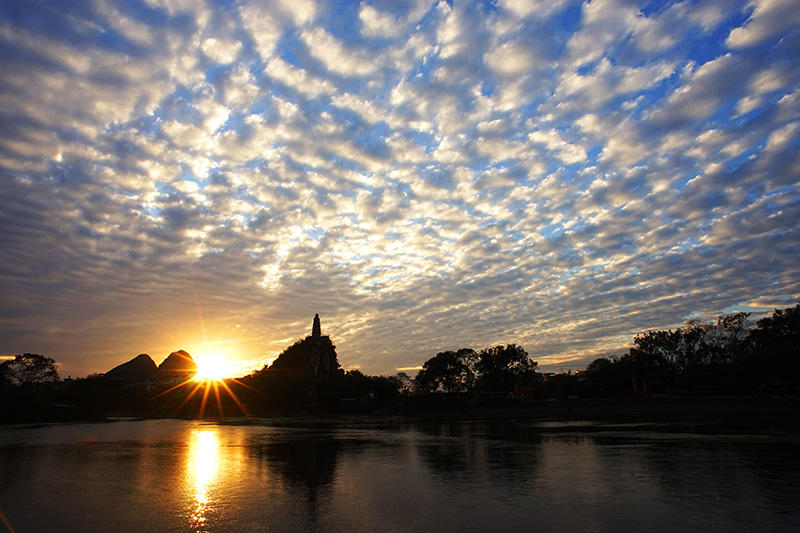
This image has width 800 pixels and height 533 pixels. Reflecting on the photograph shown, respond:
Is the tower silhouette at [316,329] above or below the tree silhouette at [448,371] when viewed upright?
above

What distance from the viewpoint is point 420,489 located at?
1517cm

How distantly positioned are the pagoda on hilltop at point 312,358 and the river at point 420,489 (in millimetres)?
123303

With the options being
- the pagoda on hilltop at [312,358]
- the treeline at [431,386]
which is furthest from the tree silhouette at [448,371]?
the pagoda on hilltop at [312,358]

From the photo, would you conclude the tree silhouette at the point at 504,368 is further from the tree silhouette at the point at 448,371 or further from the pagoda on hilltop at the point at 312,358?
the pagoda on hilltop at the point at 312,358

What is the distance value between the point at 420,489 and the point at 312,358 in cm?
14096

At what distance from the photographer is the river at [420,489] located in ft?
36.7

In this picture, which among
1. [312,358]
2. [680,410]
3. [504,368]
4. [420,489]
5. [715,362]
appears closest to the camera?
[420,489]

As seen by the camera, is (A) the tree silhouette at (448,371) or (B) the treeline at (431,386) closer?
(B) the treeline at (431,386)

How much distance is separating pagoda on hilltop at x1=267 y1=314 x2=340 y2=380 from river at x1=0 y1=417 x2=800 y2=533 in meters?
123

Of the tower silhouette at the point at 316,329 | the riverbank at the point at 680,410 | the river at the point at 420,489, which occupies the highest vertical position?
the tower silhouette at the point at 316,329

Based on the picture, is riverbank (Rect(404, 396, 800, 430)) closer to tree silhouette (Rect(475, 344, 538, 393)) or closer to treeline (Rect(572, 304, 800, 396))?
treeline (Rect(572, 304, 800, 396))

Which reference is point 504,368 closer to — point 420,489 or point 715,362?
point 715,362

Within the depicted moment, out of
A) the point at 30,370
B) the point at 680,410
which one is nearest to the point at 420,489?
the point at 680,410

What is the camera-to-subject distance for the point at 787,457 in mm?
20188
